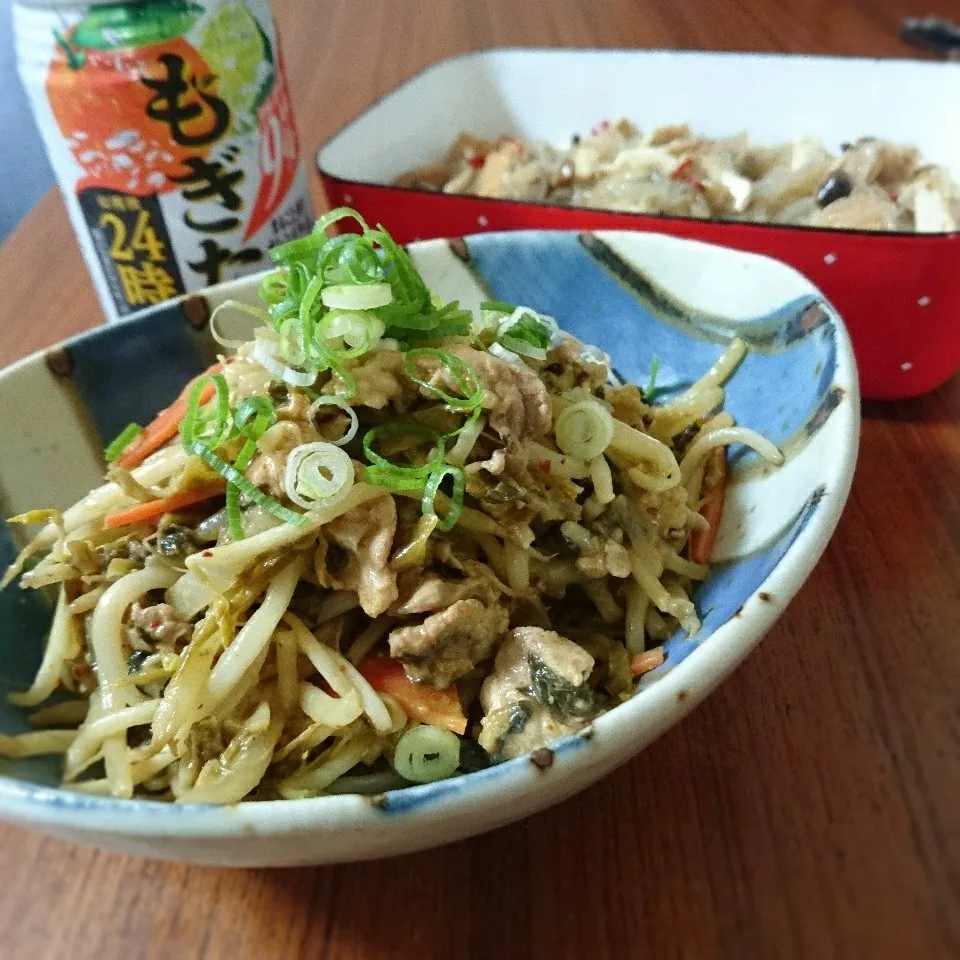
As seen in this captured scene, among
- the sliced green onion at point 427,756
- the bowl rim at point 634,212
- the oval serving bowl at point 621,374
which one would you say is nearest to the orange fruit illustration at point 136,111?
the oval serving bowl at point 621,374

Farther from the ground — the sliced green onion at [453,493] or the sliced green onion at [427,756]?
the sliced green onion at [453,493]

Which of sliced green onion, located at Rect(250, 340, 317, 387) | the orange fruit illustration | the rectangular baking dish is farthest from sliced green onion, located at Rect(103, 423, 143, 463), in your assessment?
the rectangular baking dish

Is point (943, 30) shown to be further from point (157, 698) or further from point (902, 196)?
point (157, 698)

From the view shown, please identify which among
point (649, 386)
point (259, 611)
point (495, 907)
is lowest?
point (495, 907)

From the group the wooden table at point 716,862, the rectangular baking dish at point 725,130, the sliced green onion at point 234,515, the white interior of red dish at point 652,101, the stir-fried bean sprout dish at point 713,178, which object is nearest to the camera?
the wooden table at point 716,862

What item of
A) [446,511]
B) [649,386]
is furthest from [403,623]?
[649,386]

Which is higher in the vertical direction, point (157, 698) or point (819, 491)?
point (819, 491)

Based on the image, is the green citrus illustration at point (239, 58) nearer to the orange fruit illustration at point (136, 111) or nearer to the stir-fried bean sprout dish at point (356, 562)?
the orange fruit illustration at point (136, 111)
